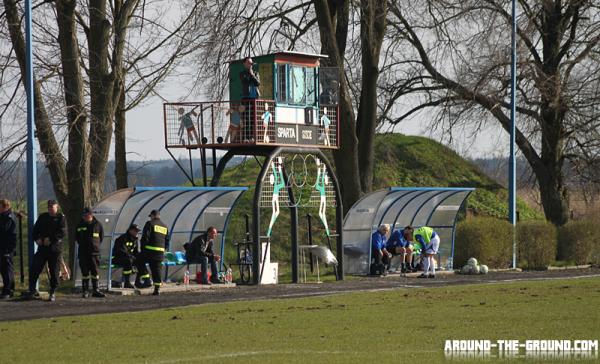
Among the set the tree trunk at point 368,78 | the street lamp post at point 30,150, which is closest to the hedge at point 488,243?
the tree trunk at point 368,78

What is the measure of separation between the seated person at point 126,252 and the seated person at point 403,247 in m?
8.30

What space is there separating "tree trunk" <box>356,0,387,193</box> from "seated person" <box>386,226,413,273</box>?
4.27 meters

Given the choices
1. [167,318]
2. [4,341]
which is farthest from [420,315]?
[4,341]

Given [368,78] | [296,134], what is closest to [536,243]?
[368,78]

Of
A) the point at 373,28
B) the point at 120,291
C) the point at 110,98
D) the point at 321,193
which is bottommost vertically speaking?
the point at 120,291

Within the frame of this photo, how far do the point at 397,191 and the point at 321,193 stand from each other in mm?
1957

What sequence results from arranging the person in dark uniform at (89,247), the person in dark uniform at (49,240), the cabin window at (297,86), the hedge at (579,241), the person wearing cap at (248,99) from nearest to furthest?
1. the person in dark uniform at (49,240)
2. the person in dark uniform at (89,247)
3. the person wearing cap at (248,99)
4. the cabin window at (297,86)
5. the hedge at (579,241)

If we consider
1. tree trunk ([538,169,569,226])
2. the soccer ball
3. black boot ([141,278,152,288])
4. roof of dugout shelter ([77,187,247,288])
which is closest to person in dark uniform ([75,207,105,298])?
roof of dugout shelter ([77,187,247,288])

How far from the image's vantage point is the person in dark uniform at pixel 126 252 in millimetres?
26219

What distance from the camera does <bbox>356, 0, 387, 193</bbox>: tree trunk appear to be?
35688 mm

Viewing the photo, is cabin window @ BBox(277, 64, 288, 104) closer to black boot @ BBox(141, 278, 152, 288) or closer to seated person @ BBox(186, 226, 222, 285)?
seated person @ BBox(186, 226, 222, 285)

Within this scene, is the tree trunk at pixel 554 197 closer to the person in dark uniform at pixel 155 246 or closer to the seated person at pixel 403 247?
the seated person at pixel 403 247

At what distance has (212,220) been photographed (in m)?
30.5

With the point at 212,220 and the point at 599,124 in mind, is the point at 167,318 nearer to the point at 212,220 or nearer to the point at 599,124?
the point at 212,220
